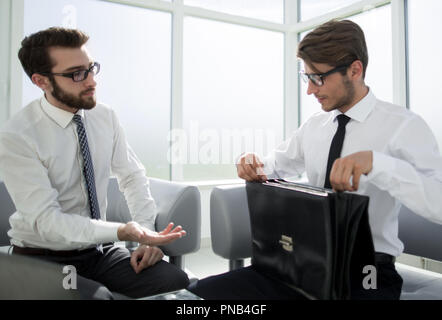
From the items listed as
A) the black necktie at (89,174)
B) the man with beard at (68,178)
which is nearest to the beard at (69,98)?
the man with beard at (68,178)

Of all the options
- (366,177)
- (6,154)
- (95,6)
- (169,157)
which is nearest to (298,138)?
(366,177)

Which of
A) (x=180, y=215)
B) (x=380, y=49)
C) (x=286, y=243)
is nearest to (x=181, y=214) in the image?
(x=180, y=215)

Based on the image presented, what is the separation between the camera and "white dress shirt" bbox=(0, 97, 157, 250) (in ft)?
4.82

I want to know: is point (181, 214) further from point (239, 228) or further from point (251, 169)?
point (251, 169)

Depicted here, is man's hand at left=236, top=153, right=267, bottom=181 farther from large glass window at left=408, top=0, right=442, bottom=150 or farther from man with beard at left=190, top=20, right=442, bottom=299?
large glass window at left=408, top=0, right=442, bottom=150

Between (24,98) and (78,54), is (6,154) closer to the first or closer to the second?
(78,54)

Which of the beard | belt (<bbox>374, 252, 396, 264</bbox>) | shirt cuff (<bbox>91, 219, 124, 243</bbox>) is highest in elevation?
the beard

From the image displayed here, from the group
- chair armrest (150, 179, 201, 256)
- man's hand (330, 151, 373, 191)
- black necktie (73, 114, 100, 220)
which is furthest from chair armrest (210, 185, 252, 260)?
man's hand (330, 151, 373, 191)

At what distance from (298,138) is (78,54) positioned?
1.10 metres

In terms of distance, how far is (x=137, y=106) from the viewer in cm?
389

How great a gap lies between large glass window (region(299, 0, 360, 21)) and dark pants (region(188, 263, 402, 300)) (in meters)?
3.57

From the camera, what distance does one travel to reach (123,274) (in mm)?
1568

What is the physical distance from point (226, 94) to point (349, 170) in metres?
3.54

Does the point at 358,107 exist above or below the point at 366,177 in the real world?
above
